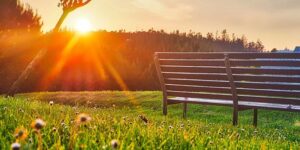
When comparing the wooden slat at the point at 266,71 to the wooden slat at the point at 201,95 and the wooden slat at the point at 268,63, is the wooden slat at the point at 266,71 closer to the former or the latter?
the wooden slat at the point at 268,63

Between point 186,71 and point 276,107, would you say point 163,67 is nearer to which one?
point 186,71

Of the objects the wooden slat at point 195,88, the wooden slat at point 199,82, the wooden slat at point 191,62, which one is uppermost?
the wooden slat at point 191,62

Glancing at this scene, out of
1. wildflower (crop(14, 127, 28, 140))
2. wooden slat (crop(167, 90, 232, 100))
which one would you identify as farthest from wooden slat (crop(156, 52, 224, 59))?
wildflower (crop(14, 127, 28, 140))

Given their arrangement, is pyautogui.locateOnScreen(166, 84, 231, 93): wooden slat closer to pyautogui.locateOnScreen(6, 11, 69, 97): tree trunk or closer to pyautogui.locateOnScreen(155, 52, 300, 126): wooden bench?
pyautogui.locateOnScreen(155, 52, 300, 126): wooden bench

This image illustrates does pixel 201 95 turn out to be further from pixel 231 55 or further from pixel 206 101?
pixel 231 55

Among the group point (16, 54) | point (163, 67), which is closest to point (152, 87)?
point (16, 54)

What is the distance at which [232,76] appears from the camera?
8133 millimetres

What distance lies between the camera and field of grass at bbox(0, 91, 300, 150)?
365cm

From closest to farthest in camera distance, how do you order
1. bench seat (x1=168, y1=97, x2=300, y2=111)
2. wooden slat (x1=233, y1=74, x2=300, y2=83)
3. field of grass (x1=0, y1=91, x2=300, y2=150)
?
field of grass (x1=0, y1=91, x2=300, y2=150)
wooden slat (x1=233, y1=74, x2=300, y2=83)
bench seat (x1=168, y1=97, x2=300, y2=111)

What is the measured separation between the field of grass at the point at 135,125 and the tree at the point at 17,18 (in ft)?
44.0

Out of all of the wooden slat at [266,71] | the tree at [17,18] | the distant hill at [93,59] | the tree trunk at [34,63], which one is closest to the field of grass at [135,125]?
the wooden slat at [266,71]

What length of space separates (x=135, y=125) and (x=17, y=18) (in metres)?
26.8

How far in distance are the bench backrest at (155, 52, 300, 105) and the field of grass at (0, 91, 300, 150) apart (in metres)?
0.49

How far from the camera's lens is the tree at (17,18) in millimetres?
28875
